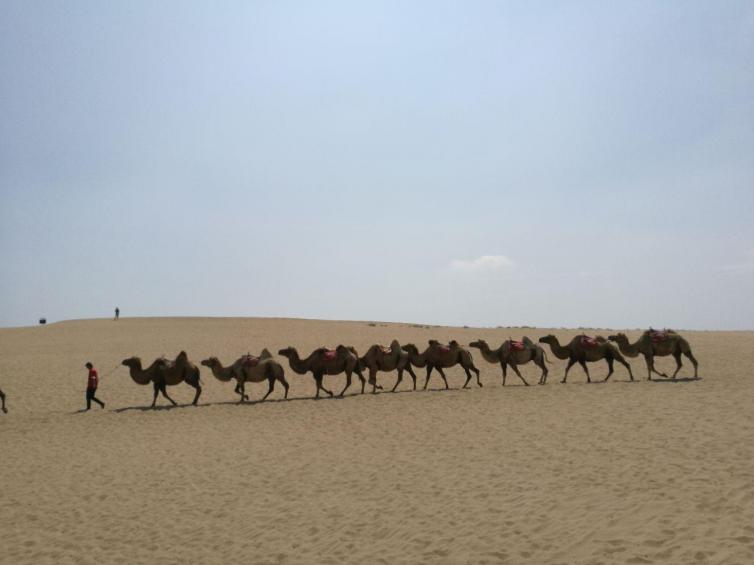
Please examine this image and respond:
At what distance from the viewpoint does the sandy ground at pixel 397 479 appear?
6129 mm

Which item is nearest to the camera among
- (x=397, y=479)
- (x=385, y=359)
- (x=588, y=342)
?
(x=397, y=479)

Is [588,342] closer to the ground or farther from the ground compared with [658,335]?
closer to the ground

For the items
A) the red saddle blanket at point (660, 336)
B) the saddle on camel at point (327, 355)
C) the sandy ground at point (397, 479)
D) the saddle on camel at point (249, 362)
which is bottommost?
the sandy ground at point (397, 479)

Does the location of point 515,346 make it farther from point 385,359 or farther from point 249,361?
point 249,361

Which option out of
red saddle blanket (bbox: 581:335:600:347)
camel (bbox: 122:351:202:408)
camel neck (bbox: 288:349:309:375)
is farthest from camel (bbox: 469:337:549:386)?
camel (bbox: 122:351:202:408)

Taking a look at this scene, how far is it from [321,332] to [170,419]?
32.5 meters

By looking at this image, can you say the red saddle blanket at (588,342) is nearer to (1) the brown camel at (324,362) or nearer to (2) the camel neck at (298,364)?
(1) the brown camel at (324,362)

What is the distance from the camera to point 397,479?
8883 mm

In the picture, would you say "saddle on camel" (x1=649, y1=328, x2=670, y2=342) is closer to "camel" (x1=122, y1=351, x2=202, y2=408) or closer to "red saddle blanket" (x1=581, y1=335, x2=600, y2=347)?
"red saddle blanket" (x1=581, y1=335, x2=600, y2=347)

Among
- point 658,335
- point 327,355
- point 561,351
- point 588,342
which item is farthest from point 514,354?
point 327,355

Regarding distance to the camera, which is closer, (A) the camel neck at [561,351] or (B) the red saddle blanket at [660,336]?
(B) the red saddle blanket at [660,336]

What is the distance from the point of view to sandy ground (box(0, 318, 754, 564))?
20.1ft

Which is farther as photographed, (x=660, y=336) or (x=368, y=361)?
(x=368, y=361)

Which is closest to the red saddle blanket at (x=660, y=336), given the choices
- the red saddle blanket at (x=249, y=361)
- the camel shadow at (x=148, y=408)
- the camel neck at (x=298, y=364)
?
the camel neck at (x=298, y=364)
